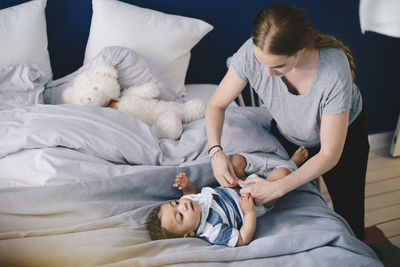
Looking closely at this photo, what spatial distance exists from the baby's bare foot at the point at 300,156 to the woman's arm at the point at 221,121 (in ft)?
0.96

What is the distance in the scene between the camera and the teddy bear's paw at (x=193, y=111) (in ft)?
5.15

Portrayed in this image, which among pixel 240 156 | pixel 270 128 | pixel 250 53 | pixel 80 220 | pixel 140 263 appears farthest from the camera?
pixel 270 128

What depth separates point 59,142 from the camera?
120 centimetres

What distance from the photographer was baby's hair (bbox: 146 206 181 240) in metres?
1.07

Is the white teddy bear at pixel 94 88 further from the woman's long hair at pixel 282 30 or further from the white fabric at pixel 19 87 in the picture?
the woman's long hair at pixel 282 30

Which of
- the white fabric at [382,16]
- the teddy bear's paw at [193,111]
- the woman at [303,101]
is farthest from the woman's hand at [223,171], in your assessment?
the white fabric at [382,16]

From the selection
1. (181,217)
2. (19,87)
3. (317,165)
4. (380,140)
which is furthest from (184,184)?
→ (380,140)

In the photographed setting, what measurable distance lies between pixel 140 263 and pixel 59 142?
555 millimetres

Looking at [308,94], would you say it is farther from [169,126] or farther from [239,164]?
[169,126]

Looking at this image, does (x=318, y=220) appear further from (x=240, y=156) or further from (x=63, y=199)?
(x=63, y=199)

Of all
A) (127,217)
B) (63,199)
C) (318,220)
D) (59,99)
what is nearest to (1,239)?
(63,199)

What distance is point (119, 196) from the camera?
112cm

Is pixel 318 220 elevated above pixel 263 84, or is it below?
below

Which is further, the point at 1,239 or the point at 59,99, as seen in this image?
the point at 59,99
